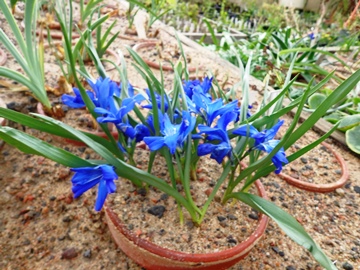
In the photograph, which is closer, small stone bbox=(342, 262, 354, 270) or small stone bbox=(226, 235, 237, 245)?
small stone bbox=(226, 235, 237, 245)

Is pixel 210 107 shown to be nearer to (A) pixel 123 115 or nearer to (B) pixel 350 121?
(A) pixel 123 115

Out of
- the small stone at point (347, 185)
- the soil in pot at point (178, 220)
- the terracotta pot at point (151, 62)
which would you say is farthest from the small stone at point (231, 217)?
the terracotta pot at point (151, 62)

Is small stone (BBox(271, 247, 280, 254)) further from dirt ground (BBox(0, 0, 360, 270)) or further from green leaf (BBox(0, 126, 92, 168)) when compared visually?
green leaf (BBox(0, 126, 92, 168))

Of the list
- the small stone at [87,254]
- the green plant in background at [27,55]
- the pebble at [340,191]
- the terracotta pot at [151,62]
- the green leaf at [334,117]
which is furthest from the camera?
the terracotta pot at [151,62]

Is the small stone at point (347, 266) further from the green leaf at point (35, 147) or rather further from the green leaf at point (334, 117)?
the green leaf at point (334, 117)

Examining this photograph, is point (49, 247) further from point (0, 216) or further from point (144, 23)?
point (144, 23)

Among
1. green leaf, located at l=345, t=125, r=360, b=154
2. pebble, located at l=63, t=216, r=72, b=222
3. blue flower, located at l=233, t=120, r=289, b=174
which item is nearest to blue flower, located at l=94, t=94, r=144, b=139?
blue flower, located at l=233, t=120, r=289, b=174

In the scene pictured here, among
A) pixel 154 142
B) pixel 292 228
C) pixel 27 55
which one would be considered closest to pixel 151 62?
pixel 27 55
